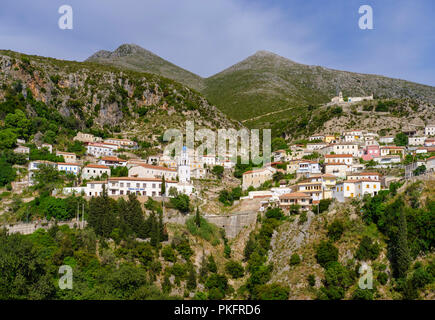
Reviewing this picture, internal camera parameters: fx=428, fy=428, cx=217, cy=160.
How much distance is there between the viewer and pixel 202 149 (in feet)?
321

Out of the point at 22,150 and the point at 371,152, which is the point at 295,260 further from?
the point at 22,150

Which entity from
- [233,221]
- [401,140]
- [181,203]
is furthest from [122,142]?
[401,140]

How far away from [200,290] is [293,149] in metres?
49.6

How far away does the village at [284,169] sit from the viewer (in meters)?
61.2

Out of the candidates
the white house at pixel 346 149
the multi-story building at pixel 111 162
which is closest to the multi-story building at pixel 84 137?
the multi-story building at pixel 111 162

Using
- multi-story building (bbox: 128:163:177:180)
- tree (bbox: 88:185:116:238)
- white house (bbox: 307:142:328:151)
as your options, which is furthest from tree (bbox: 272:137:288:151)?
tree (bbox: 88:185:116:238)

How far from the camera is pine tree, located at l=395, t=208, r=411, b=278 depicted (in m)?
43.9

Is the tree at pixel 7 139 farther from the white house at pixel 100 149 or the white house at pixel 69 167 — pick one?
the white house at pixel 100 149

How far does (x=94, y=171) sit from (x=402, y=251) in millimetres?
48506

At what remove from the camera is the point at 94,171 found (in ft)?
234

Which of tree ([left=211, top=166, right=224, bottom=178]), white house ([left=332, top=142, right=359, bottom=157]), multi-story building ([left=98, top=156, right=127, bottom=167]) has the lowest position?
tree ([left=211, top=166, right=224, bottom=178])

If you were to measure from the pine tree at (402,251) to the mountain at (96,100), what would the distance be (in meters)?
64.0

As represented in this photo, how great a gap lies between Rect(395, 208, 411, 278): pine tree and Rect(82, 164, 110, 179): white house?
150 ft

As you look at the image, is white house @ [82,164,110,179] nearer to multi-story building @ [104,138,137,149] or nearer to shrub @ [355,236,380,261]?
multi-story building @ [104,138,137,149]
